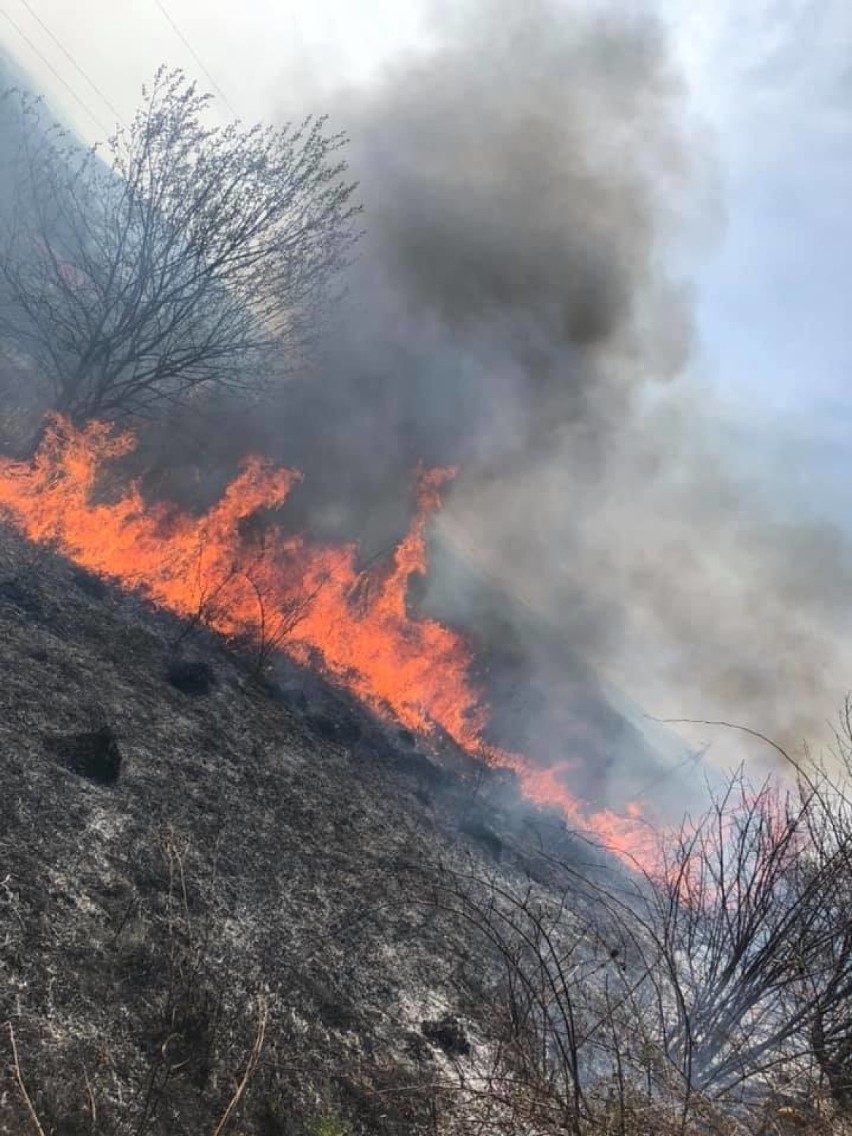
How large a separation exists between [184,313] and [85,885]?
10345 millimetres

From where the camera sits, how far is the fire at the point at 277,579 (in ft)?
39.1

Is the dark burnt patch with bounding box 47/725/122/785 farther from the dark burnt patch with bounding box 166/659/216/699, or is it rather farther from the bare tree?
the bare tree

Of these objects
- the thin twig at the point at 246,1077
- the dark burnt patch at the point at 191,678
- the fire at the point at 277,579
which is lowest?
the thin twig at the point at 246,1077

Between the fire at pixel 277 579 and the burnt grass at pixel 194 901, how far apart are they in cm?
123

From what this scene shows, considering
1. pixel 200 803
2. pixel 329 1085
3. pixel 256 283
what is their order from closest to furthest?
pixel 329 1085
pixel 200 803
pixel 256 283

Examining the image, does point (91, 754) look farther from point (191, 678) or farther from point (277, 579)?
point (277, 579)

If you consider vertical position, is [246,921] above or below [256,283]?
below

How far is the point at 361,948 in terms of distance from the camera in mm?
6277

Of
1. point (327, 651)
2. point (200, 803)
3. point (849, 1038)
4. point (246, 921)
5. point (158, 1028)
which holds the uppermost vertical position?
point (327, 651)

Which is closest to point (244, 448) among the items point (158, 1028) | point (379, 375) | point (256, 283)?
point (379, 375)

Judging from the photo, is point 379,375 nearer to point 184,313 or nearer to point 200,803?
point 184,313

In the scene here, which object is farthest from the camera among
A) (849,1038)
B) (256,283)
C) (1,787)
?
(256,283)

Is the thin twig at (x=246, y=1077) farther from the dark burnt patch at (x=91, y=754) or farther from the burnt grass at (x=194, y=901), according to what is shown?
the dark burnt patch at (x=91, y=754)

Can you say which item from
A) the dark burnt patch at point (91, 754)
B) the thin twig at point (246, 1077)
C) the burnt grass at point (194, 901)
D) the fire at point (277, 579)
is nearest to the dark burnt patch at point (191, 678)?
the burnt grass at point (194, 901)
